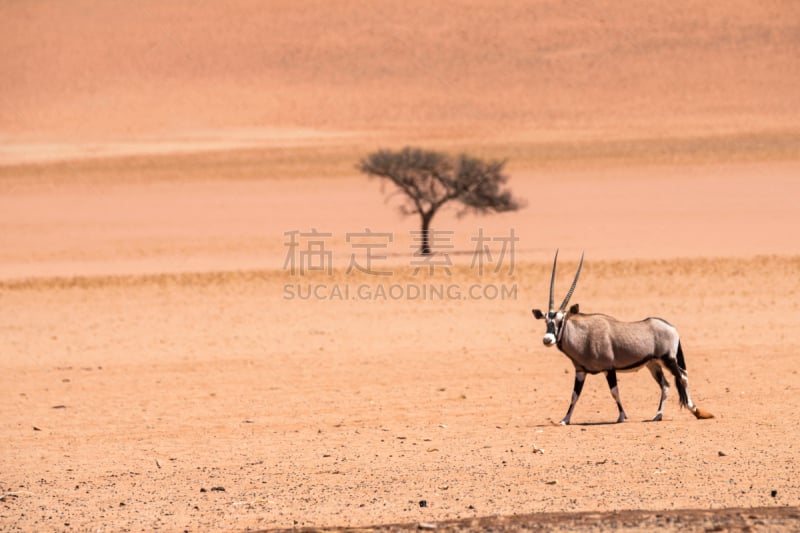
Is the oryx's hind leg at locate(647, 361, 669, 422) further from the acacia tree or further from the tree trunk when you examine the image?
the tree trunk

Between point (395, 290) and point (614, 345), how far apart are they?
1244 centimetres

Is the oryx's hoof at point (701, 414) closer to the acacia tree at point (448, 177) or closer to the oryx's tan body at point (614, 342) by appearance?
the oryx's tan body at point (614, 342)

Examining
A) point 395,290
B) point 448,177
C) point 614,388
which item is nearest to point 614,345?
point 614,388

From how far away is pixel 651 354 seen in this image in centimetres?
982

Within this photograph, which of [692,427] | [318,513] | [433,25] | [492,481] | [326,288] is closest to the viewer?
[318,513]

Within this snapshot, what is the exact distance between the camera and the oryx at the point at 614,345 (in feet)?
32.1

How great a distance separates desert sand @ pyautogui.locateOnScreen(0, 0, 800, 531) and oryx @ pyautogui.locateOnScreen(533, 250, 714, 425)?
40 centimetres

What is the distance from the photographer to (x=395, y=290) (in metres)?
22.1

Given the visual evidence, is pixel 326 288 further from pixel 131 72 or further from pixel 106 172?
pixel 131 72

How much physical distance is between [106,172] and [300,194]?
10.9 meters

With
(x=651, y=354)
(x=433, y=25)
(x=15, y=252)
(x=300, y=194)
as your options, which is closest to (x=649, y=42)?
(x=433, y=25)

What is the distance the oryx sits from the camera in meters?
9.79

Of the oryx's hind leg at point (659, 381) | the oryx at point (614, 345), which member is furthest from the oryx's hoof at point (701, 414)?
the oryx's hind leg at point (659, 381)

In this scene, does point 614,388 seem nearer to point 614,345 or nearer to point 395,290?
point 614,345
